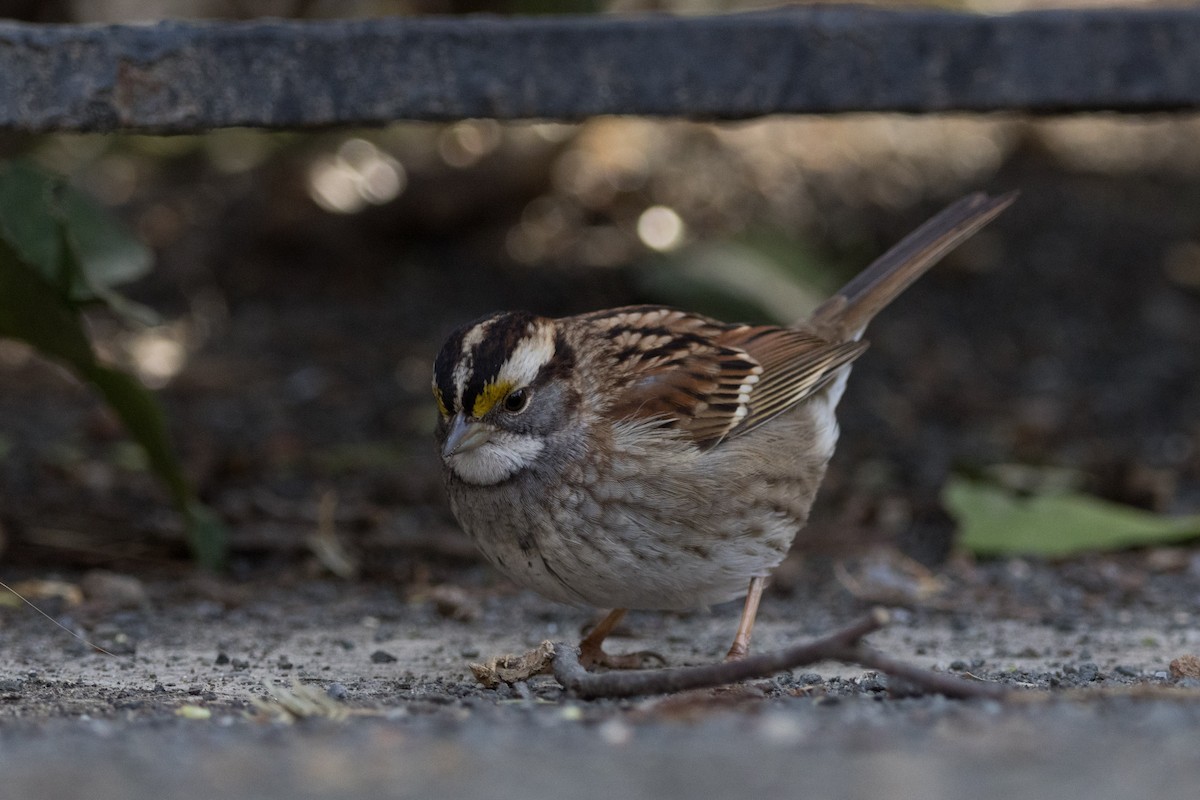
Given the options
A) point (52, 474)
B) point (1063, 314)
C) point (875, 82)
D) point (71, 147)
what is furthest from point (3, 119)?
point (1063, 314)

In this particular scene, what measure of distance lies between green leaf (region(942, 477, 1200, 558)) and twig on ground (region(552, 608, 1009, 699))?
219 centimetres

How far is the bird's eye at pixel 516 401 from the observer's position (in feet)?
13.1

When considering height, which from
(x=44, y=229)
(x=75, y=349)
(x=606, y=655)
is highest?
(x=44, y=229)

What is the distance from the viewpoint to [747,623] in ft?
13.6

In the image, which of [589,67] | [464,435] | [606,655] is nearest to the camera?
Result: [464,435]

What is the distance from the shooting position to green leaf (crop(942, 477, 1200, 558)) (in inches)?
202

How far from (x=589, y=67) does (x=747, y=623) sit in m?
1.66

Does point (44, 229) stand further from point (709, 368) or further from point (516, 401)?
point (709, 368)

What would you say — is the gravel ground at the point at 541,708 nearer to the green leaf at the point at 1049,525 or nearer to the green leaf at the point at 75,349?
the green leaf at the point at 1049,525

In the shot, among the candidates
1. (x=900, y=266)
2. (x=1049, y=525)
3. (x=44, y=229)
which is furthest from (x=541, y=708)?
(x=1049, y=525)

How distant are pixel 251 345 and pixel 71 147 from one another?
6.69 feet

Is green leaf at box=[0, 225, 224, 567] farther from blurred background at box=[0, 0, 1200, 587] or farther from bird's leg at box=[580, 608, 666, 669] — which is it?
bird's leg at box=[580, 608, 666, 669]

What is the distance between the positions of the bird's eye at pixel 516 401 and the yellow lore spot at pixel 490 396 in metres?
0.02

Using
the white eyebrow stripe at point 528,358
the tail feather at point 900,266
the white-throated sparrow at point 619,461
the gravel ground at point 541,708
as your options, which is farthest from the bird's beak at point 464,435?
the tail feather at point 900,266
